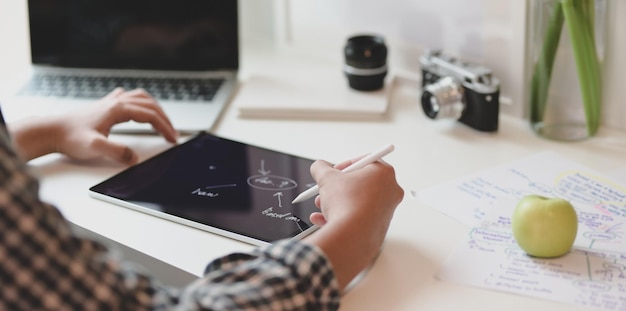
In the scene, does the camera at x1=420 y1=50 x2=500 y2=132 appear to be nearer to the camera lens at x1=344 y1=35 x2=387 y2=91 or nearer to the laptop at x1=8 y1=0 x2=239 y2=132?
the camera lens at x1=344 y1=35 x2=387 y2=91

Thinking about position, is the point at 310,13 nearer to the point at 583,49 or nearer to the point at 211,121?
the point at 211,121

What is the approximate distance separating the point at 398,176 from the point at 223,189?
23 cm

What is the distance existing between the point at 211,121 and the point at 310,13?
0.38 m

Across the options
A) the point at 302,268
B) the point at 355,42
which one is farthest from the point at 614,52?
the point at 302,268

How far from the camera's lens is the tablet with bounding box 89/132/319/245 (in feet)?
3.18

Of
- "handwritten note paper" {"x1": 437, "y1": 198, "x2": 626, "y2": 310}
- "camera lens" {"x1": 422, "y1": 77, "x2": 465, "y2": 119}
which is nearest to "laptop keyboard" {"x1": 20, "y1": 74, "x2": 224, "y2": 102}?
→ "camera lens" {"x1": 422, "y1": 77, "x2": 465, "y2": 119}

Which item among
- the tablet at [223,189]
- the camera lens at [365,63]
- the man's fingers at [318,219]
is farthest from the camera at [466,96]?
the man's fingers at [318,219]

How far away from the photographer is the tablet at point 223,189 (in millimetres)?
971

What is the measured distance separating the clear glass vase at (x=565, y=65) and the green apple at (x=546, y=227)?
0.31 m

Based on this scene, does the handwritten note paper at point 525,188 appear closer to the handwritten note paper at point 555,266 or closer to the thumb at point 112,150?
the handwritten note paper at point 555,266

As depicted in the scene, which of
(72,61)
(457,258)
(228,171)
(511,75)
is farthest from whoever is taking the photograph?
(72,61)

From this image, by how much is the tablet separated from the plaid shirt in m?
0.21

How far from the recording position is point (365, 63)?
1314 mm

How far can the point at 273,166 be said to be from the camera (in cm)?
112
